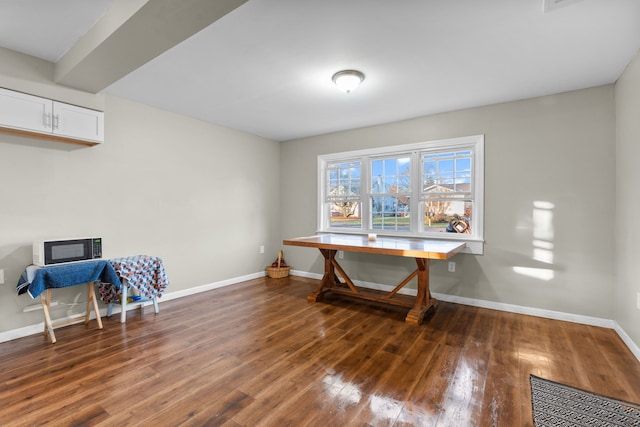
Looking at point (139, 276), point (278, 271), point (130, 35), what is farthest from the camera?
point (278, 271)

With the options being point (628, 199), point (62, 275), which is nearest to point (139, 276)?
point (62, 275)

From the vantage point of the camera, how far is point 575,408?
5.91 ft

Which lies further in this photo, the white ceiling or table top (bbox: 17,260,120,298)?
table top (bbox: 17,260,120,298)

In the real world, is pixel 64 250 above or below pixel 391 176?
below

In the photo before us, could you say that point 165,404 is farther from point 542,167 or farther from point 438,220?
point 542,167

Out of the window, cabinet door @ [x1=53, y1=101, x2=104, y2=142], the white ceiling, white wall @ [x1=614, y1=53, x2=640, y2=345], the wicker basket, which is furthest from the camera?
the wicker basket

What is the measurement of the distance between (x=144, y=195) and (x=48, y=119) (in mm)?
1215

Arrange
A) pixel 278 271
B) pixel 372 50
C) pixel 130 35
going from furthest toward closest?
pixel 278 271 < pixel 372 50 < pixel 130 35

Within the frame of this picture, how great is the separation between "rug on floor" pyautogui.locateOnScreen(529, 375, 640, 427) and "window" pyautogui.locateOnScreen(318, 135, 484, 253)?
1.93 meters

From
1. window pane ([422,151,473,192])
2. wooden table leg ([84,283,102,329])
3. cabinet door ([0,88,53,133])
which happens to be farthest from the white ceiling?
wooden table leg ([84,283,102,329])

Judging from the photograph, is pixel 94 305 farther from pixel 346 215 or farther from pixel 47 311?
pixel 346 215

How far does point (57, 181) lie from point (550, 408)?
4.44m

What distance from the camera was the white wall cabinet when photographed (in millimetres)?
2543

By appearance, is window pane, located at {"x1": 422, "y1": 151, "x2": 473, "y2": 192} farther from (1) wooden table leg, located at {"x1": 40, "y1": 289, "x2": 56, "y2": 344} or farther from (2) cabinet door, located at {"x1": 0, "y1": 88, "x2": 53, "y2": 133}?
(1) wooden table leg, located at {"x1": 40, "y1": 289, "x2": 56, "y2": 344}
